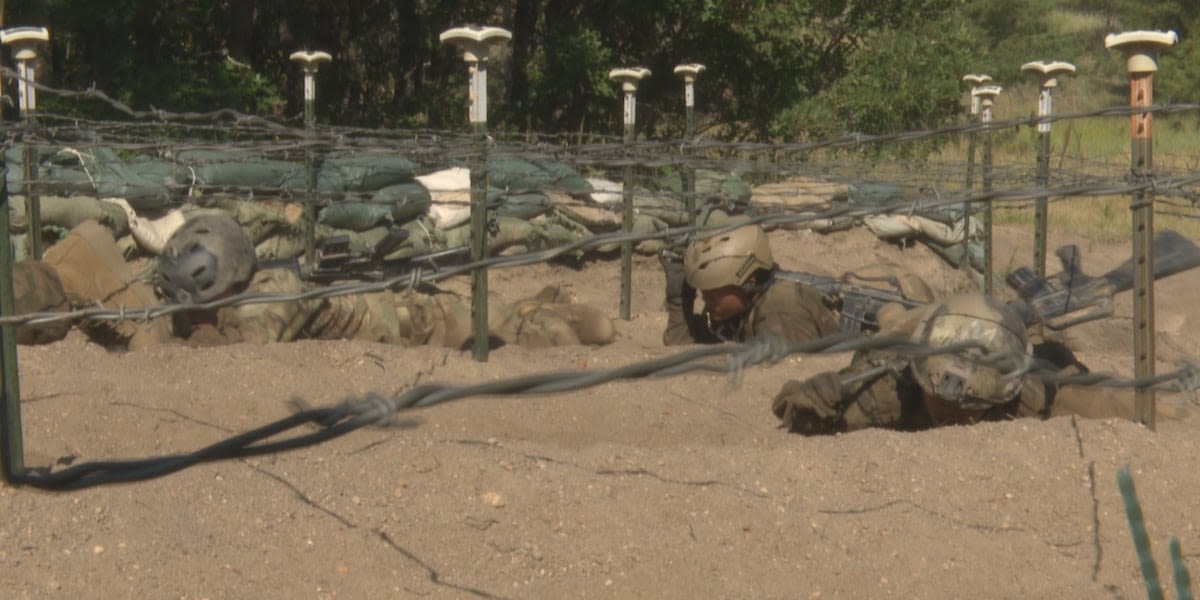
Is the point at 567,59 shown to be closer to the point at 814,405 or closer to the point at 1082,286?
the point at 1082,286

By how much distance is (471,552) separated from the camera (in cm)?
429

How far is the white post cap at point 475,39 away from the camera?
21.8ft

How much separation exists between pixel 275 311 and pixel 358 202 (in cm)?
235

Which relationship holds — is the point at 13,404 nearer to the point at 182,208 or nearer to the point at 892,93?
the point at 182,208

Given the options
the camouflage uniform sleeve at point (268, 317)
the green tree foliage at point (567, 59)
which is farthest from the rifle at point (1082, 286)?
→ the green tree foliage at point (567, 59)

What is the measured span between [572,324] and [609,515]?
3.68 meters

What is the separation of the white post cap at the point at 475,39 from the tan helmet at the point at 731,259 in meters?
1.32

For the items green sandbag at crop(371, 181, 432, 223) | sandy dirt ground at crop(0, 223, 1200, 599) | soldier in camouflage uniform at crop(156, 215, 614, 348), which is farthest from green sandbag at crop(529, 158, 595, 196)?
sandy dirt ground at crop(0, 223, 1200, 599)

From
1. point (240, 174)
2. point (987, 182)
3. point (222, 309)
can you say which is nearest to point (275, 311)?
point (222, 309)

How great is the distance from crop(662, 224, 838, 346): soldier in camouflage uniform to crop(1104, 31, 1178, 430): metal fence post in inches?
80.7

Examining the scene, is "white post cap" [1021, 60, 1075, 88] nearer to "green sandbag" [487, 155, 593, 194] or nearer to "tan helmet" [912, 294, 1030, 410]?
"green sandbag" [487, 155, 593, 194]

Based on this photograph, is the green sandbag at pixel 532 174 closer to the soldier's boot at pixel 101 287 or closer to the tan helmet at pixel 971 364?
the soldier's boot at pixel 101 287

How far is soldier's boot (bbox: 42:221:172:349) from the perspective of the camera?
23.0ft

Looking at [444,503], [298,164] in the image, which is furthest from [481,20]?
[444,503]
